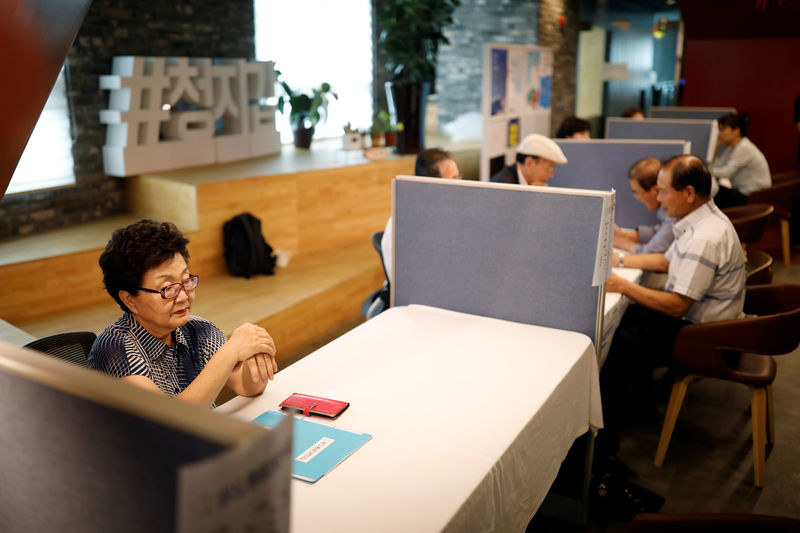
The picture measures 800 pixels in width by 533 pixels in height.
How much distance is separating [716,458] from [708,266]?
852mm

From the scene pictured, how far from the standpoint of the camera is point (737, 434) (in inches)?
124

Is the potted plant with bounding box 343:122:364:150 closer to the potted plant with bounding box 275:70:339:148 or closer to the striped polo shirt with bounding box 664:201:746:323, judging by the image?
the potted plant with bounding box 275:70:339:148

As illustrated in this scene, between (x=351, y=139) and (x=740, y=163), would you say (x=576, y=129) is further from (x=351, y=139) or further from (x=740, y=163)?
(x=351, y=139)

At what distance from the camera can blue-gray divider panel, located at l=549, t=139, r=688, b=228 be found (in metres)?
4.07

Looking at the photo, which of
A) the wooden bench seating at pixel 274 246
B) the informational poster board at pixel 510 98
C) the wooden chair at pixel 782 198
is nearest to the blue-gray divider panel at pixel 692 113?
the informational poster board at pixel 510 98

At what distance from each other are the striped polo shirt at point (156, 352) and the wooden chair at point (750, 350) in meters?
1.84

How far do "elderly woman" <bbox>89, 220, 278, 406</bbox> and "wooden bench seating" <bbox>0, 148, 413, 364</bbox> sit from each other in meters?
1.92

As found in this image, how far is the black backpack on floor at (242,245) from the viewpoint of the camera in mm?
4574

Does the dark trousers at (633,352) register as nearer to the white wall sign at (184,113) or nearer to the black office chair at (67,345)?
the black office chair at (67,345)

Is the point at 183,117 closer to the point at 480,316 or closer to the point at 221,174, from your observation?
the point at 221,174

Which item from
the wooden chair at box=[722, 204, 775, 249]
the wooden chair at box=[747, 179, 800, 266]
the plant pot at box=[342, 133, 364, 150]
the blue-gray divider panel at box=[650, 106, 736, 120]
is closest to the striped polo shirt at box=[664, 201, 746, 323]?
the wooden chair at box=[722, 204, 775, 249]

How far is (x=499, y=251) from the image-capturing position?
7.88ft

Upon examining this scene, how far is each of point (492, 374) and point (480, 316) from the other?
1.63 feet

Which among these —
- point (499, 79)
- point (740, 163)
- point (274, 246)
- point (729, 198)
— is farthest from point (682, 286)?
point (499, 79)
